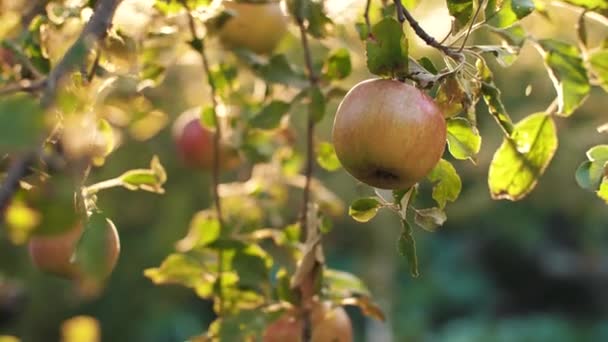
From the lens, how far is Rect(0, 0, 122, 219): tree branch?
0.39 meters

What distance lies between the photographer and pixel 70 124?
0.40 metres

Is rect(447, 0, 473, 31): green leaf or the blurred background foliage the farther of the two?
the blurred background foliage

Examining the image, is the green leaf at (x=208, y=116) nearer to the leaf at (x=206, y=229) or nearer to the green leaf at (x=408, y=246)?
the leaf at (x=206, y=229)

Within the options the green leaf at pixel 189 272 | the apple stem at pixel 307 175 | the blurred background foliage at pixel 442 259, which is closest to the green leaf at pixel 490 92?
the apple stem at pixel 307 175

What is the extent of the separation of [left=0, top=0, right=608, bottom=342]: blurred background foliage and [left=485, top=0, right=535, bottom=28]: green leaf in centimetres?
203

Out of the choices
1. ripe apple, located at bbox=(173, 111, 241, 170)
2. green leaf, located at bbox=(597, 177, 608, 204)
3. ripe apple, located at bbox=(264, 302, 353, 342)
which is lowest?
ripe apple, located at bbox=(173, 111, 241, 170)

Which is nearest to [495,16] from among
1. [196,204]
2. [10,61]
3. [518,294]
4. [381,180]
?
[381,180]

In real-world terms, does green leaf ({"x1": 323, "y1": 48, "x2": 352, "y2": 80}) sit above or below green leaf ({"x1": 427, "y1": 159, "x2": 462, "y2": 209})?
below

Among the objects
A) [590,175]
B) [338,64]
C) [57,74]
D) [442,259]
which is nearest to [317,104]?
[338,64]

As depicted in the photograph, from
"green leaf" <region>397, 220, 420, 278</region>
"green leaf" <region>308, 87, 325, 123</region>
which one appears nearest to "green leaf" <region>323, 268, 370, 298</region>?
"green leaf" <region>308, 87, 325, 123</region>

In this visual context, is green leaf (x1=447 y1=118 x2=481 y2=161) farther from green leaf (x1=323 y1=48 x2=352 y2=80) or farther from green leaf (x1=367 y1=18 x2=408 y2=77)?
green leaf (x1=323 y1=48 x2=352 y2=80)

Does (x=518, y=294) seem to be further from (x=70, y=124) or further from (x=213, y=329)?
(x=70, y=124)

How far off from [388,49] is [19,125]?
281 millimetres

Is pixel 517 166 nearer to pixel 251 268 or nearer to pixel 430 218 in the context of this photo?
pixel 430 218
